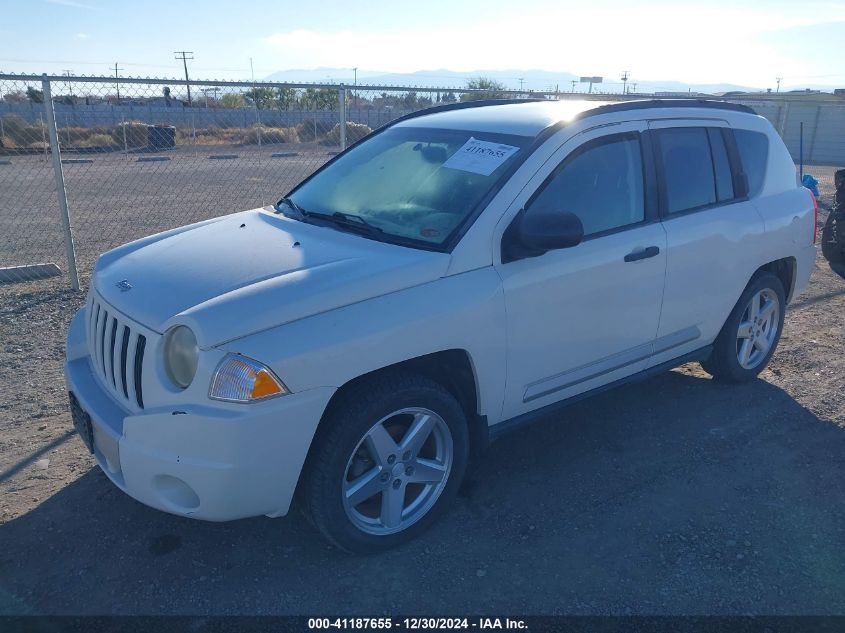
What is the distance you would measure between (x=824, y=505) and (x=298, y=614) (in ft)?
8.88

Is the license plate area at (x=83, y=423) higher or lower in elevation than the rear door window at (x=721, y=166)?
lower

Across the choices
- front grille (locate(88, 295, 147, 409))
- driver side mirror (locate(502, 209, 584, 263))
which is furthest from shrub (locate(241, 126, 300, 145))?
driver side mirror (locate(502, 209, 584, 263))

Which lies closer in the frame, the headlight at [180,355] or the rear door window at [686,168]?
the headlight at [180,355]

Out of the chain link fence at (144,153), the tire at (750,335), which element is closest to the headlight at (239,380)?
the tire at (750,335)

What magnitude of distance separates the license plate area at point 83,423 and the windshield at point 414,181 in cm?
154

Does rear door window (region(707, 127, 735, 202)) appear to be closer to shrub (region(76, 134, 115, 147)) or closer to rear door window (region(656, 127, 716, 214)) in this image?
rear door window (region(656, 127, 716, 214))

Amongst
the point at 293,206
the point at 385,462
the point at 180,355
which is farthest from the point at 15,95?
the point at 385,462

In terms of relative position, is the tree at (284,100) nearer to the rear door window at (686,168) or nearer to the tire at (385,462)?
the rear door window at (686,168)

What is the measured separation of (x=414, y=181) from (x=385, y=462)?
1.54 meters

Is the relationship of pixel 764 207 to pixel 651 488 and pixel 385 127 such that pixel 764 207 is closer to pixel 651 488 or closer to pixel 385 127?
pixel 651 488

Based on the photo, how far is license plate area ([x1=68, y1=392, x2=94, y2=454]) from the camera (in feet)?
10.9

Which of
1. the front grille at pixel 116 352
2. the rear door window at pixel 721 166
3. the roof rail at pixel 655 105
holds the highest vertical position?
the roof rail at pixel 655 105

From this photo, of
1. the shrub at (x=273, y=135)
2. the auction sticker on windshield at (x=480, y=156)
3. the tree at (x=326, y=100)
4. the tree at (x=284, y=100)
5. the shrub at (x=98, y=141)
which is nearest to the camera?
the auction sticker on windshield at (x=480, y=156)

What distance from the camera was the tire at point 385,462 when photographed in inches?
120
